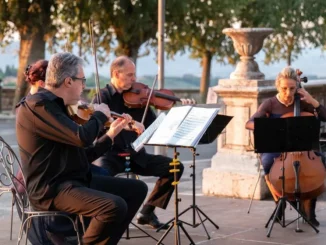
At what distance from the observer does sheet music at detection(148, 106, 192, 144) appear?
23.0 feet

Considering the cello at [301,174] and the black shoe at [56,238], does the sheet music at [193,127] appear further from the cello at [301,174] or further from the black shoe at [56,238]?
the cello at [301,174]

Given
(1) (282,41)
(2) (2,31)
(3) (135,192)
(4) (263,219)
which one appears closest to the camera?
(3) (135,192)

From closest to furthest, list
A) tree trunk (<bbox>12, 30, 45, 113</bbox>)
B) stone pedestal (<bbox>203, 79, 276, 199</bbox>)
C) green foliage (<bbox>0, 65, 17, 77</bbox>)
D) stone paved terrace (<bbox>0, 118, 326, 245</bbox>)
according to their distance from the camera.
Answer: stone paved terrace (<bbox>0, 118, 326, 245</bbox>) < stone pedestal (<bbox>203, 79, 276, 199</bbox>) < tree trunk (<bbox>12, 30, 45, 113</bbox>) < green foliage (<bbox>0, 65, 17, 77</bbox>)

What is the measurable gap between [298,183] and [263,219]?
705mm

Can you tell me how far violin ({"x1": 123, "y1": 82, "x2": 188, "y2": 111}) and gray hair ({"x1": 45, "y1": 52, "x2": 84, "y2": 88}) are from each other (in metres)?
2.11

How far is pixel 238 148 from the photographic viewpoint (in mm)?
10641

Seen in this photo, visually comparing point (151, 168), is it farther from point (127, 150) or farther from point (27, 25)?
point (27, 25)

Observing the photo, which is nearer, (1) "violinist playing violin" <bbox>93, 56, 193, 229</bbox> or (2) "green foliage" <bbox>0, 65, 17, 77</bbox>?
(1) "violinist playing violin" <bbox>93, 56, 193, 229</bbox>

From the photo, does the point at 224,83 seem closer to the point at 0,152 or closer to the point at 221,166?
the point at 221,166

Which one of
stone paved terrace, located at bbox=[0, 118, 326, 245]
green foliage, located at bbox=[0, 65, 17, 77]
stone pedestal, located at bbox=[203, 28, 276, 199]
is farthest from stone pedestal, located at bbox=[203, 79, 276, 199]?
green foliage, located at bbox=[0, 65, 17, 77]

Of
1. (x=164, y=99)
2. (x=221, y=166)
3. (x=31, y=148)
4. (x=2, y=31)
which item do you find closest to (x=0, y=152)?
(x=31, y=148)

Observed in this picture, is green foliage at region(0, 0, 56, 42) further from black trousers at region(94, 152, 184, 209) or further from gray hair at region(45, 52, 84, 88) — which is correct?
gray hair at region(45, 52, 84, 88)

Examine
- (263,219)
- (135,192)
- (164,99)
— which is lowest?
(263,219)

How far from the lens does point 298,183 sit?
28.4 ft
